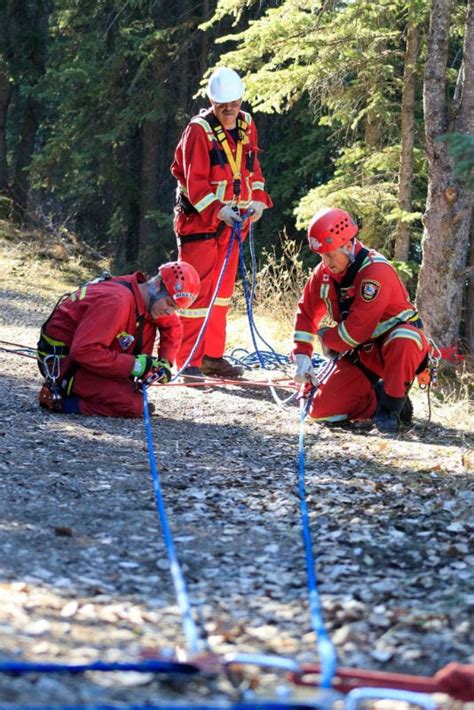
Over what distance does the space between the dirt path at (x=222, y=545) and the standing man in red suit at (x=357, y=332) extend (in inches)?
12.1

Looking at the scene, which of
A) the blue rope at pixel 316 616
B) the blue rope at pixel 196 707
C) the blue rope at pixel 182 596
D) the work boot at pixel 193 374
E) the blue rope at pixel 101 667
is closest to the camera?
the blue rope at pixel 196 707

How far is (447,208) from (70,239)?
11.9 metres

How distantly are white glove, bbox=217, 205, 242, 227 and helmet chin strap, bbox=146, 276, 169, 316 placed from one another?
4.94 feet

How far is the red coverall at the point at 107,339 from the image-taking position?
6.21 metres

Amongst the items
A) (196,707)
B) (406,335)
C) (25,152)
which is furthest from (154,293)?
(25,152)

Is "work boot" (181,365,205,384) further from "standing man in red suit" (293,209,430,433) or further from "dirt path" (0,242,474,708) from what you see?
"standing man in red suit" (293,209,430,433)

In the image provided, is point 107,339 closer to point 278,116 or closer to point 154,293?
point 154,293

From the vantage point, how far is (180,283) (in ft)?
Answer: 20.8

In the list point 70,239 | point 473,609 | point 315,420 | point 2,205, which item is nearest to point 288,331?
point 315,420

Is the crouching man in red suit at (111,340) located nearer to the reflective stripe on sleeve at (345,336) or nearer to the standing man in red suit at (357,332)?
the standing man in red suit at (357,332)

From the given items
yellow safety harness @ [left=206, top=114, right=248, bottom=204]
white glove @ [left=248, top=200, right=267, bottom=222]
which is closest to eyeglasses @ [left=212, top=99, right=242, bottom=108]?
yellow safety harness @ [left=206, top=114, right=248, bottom=204]

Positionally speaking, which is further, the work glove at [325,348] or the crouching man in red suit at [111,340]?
the work glove at [325,348]

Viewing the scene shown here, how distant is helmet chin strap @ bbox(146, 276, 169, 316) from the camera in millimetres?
6402

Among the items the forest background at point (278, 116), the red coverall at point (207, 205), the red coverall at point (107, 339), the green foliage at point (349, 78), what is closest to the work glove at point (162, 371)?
the red coverall at point (107, 339)
